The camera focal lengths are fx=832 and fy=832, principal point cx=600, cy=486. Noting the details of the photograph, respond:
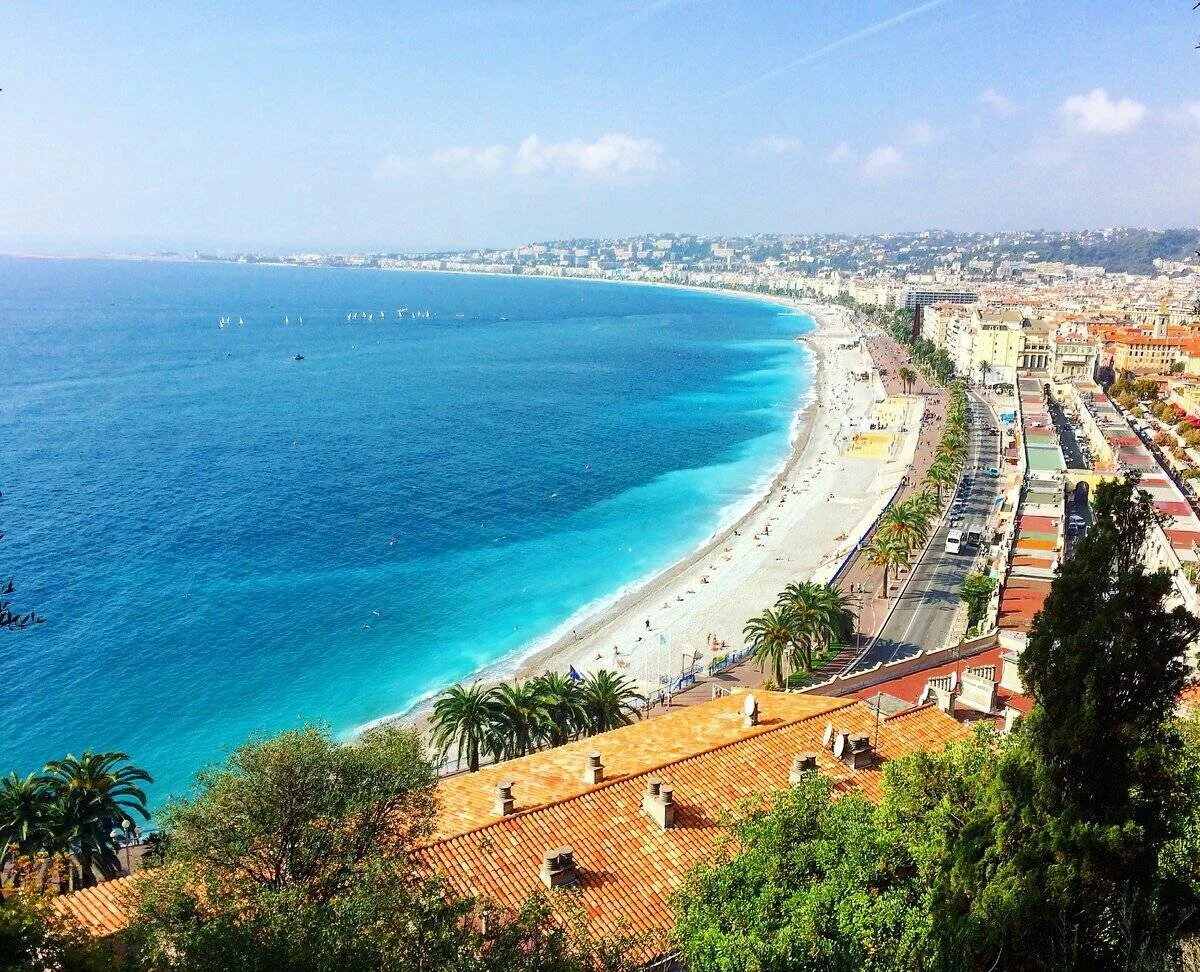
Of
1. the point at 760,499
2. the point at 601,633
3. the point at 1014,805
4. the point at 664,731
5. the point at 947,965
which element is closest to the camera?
the point at 947,965

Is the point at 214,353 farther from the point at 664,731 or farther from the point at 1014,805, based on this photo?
the point at 1014,805

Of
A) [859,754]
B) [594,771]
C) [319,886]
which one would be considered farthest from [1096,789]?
[319,886]

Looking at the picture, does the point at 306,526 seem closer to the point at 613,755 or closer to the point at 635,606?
the point at 635,606

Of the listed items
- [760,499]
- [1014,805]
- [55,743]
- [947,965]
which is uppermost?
[1014,805]

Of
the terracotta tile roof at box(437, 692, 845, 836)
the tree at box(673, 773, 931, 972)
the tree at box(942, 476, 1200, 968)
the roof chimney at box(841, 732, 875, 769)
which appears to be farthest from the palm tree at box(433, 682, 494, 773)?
the tree at box(942, 476, 1200, 968)

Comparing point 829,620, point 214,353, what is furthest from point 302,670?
point 214,353
